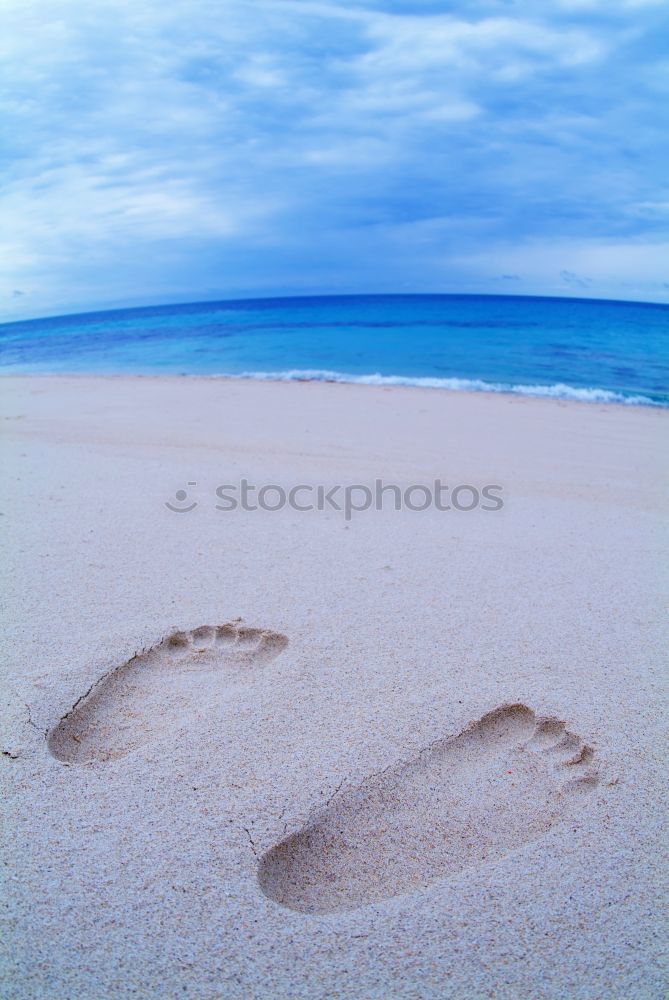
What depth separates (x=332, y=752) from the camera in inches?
64.6

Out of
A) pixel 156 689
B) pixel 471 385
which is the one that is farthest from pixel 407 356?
pixel 156 689

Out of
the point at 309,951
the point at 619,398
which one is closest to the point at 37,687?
the point at 309,951

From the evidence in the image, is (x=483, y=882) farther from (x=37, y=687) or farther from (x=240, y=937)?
(x=37, y=687)

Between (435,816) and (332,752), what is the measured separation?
306mm

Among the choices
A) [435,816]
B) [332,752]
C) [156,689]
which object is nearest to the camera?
[435,816]

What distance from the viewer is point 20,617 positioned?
2.24m

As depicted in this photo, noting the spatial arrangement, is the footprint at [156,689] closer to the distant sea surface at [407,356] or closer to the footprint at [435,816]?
the footprint at [435,816]

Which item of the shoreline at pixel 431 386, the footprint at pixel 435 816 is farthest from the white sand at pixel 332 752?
the shoreline at pixel 431 386

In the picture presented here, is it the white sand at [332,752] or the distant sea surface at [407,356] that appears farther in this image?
the distant sea surface at [407,356]

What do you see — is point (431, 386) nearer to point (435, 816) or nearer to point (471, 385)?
point (471, 385)

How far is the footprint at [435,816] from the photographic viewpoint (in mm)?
1331

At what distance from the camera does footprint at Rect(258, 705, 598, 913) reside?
4.37 ft

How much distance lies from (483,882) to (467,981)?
0.66 ft

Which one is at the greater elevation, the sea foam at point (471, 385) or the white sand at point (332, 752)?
the sea foam at point (471, 385)
